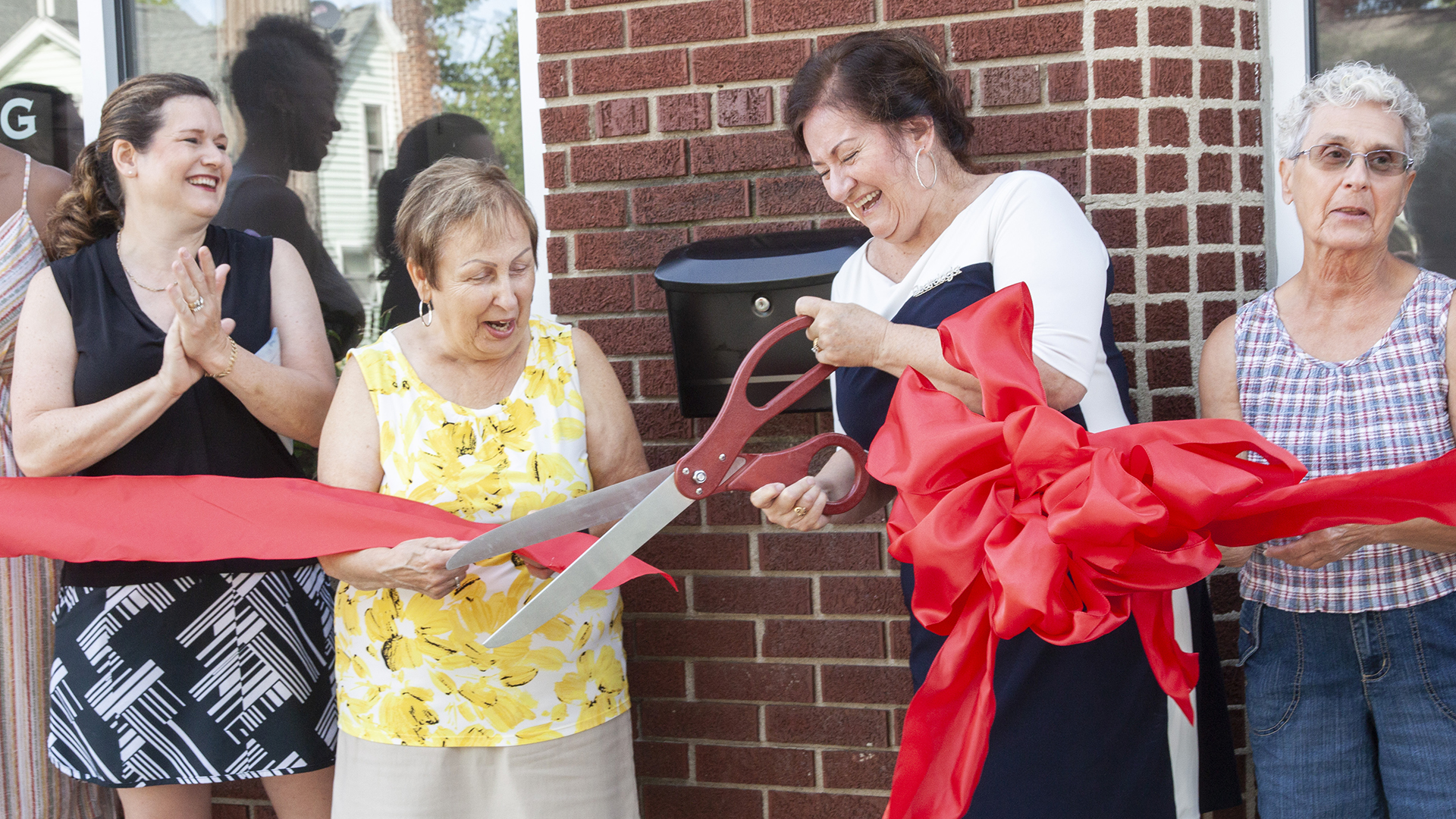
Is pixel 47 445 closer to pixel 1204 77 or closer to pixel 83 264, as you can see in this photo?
pixel 83 264

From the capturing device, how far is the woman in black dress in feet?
8.24

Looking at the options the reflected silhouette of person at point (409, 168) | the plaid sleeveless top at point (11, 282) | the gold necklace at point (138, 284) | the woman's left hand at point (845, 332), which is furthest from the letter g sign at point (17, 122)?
the woman's left hand at point (845, 332)

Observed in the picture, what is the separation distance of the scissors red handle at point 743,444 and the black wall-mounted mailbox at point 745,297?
1.61 ft

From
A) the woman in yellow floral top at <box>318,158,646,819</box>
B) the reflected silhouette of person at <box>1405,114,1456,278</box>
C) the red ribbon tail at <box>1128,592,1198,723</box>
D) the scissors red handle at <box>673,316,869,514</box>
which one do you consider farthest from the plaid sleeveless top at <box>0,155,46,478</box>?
the reflected silhouette of person at <box>1405,114,1456,278</box>

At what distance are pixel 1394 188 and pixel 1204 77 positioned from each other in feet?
2.23

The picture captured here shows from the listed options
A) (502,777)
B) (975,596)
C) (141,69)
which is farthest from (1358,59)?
(141,69)

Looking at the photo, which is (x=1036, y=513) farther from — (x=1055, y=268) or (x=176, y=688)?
(x=176, y=688)

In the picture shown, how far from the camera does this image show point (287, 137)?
358cm

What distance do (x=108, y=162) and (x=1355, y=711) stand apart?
3.02 metres

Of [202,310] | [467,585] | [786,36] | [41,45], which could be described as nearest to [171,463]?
[202,310]

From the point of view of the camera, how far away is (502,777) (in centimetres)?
229

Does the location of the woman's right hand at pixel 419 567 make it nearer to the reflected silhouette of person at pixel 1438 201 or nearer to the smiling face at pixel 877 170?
the smiling face at pixel 877 170

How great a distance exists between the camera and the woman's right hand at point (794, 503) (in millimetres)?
2004

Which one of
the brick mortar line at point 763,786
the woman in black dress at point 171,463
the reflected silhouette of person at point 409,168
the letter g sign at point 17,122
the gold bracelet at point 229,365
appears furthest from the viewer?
the letter g sign at point 17,122
